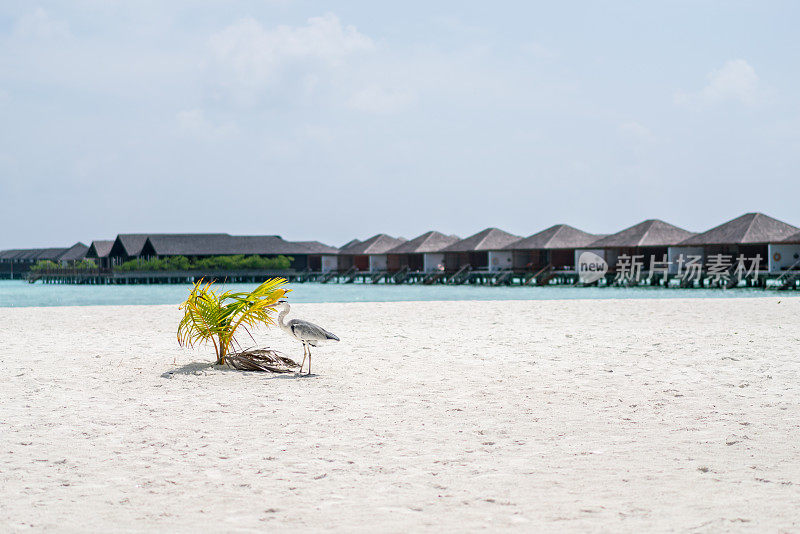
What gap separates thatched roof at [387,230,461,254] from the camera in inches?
1978

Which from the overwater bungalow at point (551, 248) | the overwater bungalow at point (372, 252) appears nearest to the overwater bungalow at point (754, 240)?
the overwater bungalow at point (551, 248)

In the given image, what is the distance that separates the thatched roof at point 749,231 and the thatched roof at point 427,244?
60.9 ft

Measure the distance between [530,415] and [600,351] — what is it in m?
4.10

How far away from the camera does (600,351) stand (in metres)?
9.95

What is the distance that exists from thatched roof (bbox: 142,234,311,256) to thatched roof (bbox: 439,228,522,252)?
82.0 feet

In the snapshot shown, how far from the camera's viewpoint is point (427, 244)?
1993 inches

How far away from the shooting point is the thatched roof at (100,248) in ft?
250

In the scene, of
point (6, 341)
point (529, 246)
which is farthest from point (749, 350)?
point (529, 246)

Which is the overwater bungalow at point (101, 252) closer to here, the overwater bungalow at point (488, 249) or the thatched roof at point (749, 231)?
the overwater bungalow at point (488, 249)

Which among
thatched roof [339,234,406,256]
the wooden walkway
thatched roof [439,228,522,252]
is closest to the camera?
the wooden walkway

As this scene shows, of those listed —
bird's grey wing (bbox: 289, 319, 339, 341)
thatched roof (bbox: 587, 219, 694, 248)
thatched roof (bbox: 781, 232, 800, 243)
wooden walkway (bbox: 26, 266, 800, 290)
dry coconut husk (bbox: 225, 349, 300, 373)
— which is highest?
thatched roof (bbox: 587, 219, 694, 248)

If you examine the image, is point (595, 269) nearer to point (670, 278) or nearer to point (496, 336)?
point (670, 278)

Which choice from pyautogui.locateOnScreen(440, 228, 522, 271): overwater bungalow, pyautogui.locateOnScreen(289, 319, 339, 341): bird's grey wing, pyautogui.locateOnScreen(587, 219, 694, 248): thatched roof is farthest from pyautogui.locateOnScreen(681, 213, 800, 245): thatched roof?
pyautogui.locateOnScreen(289, 319, 339, 341): bird's grey wing

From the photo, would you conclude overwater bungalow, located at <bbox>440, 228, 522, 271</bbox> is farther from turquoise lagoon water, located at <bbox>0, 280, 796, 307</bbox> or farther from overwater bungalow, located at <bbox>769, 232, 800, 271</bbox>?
overwater bungalow, located at <bbox>769, 232, 800, 271</bbox>
